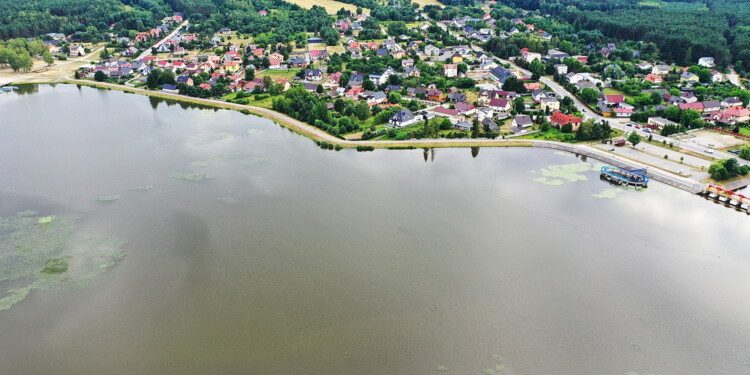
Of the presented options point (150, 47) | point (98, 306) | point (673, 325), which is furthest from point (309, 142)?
point (150, 47)

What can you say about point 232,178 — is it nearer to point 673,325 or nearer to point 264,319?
point 264,319

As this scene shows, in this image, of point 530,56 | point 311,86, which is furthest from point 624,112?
point 311,86

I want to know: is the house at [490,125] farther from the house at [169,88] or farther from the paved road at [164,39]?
the paved road at [164,39]

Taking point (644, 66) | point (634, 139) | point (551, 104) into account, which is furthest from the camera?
point (644, 66)

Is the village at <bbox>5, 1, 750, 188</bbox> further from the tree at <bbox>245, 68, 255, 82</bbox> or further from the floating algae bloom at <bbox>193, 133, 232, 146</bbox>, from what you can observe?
the floating algae bloom at <bbox>193, 133, 232, 146</bbox>

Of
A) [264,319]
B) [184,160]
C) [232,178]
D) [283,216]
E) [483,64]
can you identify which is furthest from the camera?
[483,64]

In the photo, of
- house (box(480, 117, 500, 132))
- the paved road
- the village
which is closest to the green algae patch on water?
the village

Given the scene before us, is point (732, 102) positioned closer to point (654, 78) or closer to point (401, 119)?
point (654, 78)
